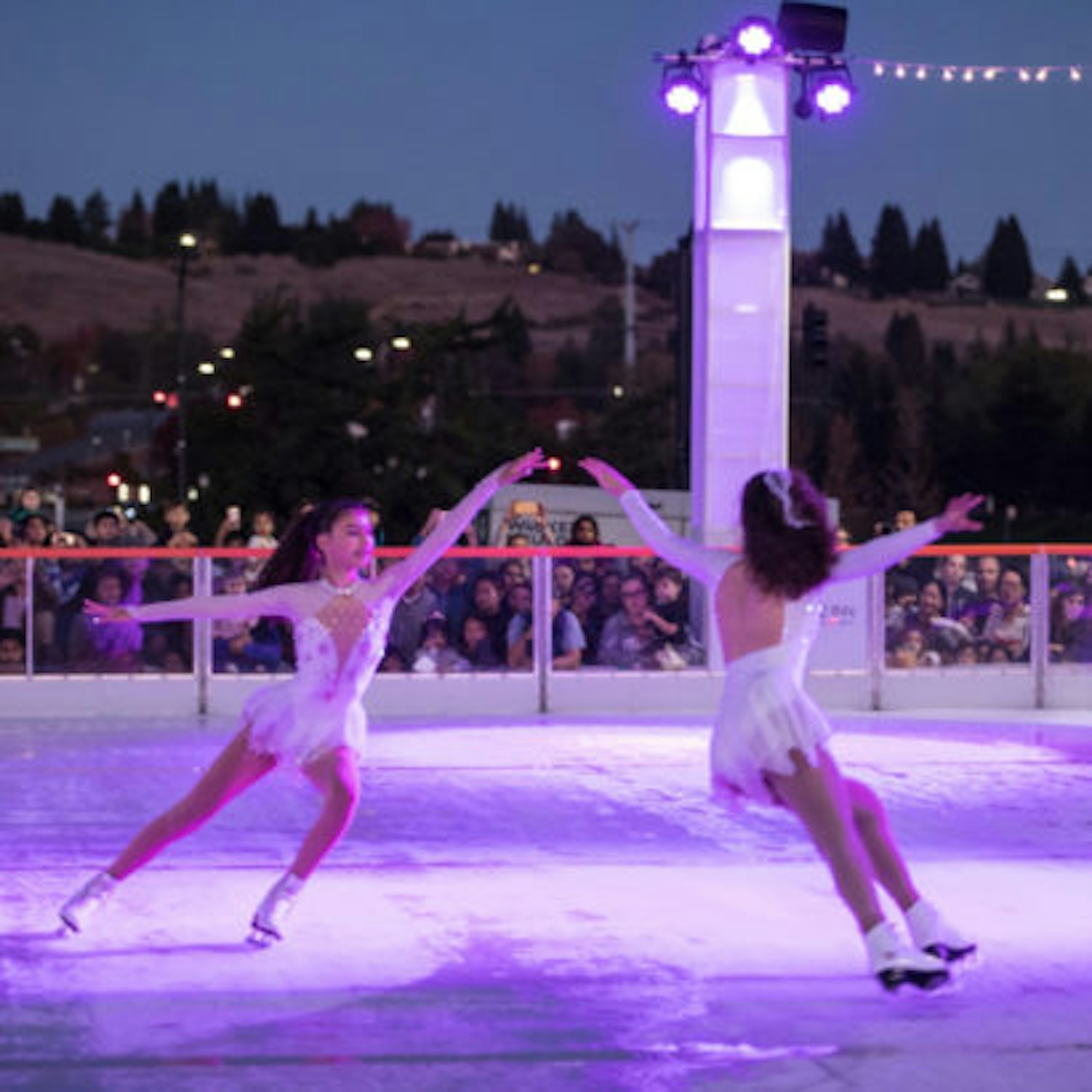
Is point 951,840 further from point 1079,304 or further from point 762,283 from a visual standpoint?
point 1079,304

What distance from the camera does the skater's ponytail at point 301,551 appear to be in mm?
7441

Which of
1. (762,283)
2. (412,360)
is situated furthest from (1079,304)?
(762,283)

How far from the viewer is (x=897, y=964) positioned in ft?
19.9

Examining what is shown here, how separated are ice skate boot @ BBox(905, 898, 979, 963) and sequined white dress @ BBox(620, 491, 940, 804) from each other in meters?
0.54

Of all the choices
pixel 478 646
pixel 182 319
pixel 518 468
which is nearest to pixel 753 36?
pixel 478 646

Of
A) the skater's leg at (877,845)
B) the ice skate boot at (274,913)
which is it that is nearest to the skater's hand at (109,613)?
the ice skate boot at (274,913)

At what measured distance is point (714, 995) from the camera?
643 cm

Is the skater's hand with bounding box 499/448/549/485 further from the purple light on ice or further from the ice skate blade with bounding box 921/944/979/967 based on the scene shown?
the purple light on ice

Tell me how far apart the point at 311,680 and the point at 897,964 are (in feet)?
7.54

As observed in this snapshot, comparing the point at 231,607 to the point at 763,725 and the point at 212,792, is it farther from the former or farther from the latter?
the point at 763,725

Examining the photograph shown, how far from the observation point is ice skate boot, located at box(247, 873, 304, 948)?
7230mm

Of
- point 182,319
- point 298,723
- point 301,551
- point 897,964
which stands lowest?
point 897,964

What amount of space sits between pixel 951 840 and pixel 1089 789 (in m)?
2.39

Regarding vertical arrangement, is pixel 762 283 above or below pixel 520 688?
above
